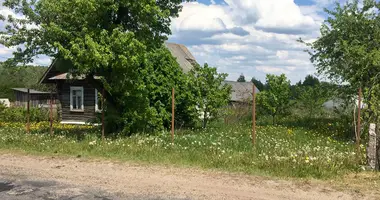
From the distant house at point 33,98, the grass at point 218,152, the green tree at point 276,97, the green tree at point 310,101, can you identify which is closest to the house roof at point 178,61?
the distant house at point 33,98

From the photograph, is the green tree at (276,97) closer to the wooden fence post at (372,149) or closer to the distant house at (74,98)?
the distant house at (74,98)

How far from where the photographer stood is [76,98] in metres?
25.0

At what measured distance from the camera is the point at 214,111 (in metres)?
16.7

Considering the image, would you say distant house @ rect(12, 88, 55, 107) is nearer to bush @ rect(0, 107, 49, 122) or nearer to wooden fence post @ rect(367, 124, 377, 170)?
bush @ rect(0, 107, 49, 122)

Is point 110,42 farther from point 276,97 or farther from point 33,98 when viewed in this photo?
point 33,98

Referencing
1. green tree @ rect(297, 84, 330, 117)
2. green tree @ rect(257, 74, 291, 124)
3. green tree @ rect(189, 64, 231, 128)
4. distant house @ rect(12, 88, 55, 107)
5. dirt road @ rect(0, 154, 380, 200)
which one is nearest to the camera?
dirt road @ rect(0, 154, 380, 200)

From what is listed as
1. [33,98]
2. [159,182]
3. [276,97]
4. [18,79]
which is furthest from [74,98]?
[18,79]

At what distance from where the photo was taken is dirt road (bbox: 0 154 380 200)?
6539 mm

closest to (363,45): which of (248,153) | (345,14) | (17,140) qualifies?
(345,14)

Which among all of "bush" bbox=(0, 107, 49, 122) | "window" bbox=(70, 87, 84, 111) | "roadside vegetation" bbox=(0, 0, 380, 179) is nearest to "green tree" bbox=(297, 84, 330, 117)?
"roadside vegetation" bbox=(0, 0, 380, 179)

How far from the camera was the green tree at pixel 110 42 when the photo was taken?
1119 cm

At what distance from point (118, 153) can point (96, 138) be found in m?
2.11

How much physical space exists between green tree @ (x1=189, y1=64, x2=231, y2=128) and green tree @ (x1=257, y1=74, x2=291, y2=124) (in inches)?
103

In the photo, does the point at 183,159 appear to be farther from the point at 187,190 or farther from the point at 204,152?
the point at 187,190
